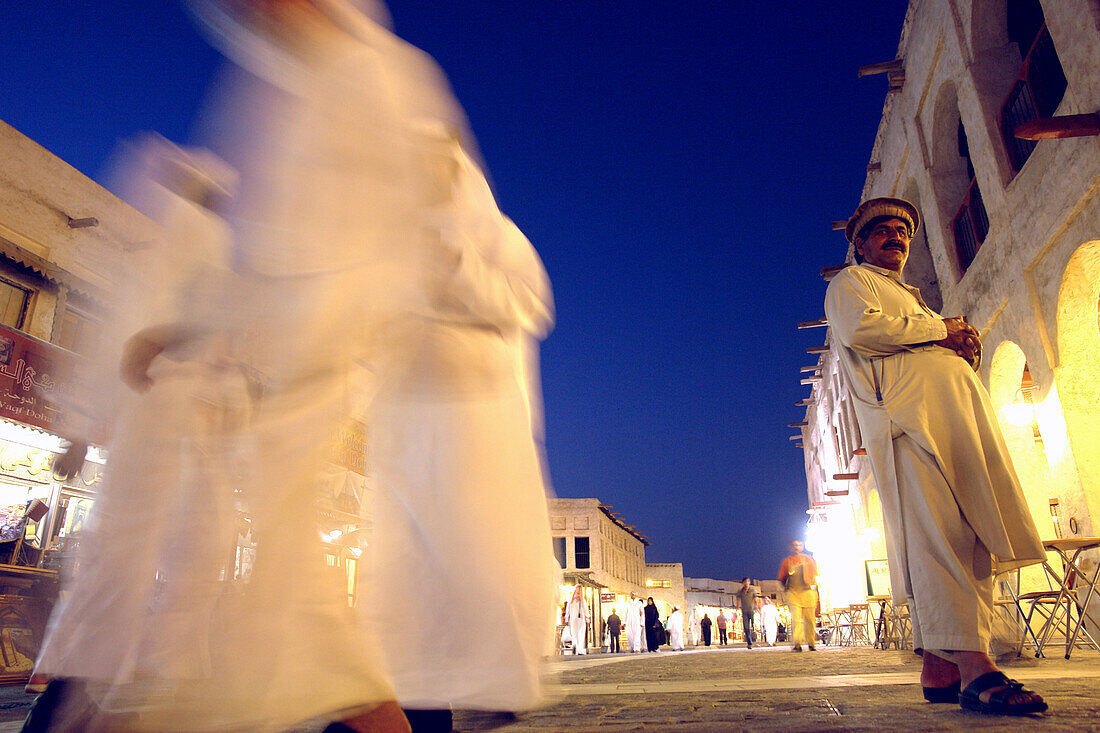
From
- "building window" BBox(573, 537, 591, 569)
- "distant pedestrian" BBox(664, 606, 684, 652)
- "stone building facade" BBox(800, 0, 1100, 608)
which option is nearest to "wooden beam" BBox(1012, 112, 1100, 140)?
"stone building facade" BBox(800, 0, 1100, 608)

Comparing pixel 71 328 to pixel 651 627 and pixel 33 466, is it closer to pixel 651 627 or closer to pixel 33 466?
pixel 33 466

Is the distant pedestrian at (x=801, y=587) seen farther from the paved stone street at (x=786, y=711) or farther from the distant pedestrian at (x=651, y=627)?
the distant pedestrian at (x=651, y=627)

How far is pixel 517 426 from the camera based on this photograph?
2.19 metres

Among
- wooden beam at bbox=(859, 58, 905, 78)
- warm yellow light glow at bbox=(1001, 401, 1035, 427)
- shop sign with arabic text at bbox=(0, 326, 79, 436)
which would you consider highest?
wooden beam at bbox=(859, 58, 905, 78)

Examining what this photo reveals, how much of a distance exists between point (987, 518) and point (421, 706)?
213 centimetres

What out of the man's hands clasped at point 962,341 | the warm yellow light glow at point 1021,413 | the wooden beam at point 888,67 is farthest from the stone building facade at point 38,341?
the wooden beam at point 888,67

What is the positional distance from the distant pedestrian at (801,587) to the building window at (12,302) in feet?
43.0

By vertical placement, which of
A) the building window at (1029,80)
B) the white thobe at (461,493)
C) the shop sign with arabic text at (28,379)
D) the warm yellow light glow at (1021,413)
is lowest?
the white thobe at (461,493)

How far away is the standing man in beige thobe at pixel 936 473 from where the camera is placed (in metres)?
2.39

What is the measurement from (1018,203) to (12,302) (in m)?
13.8

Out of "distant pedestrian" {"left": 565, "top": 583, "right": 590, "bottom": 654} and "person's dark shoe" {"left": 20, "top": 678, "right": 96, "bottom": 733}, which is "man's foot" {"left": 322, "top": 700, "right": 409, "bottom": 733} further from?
"distant pedestrian" {"left": 565, "top": 583, "right": 590, "bottom": 654}

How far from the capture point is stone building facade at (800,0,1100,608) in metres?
6.98

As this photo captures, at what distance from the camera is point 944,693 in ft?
7.75

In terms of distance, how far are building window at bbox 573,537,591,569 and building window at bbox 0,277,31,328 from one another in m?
36.7
